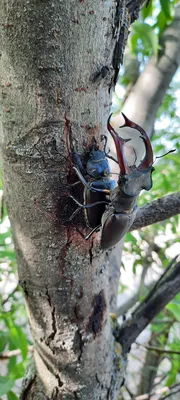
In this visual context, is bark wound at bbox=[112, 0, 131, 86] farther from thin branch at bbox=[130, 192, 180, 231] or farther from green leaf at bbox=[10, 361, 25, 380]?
green leaf at bbox=[10, 361, 25, 380]

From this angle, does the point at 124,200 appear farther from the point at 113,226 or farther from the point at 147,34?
the point at 147,34

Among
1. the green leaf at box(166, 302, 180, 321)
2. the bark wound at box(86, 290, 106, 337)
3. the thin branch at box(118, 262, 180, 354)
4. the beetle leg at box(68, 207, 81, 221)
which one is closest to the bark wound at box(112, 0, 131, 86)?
the beetle leg at box(68, 207, 81, 221)

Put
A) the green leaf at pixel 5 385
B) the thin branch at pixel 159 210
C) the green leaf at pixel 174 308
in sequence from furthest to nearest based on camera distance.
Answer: the green leaf at pixel 174 308
the green leaf at pixel 5 385
the thin branch at pixel 159 210

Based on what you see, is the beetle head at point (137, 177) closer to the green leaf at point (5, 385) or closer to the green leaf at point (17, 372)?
the green leaf at point (5, 385)

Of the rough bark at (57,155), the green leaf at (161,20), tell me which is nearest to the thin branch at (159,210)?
the rough bark at (57,155)

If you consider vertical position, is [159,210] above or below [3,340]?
above

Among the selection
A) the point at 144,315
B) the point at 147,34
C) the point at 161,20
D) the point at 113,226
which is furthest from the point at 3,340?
the point at 161,20

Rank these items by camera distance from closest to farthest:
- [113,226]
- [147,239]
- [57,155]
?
[57,155] → [113,226] → [147,239]

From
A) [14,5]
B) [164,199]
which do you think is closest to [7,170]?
[14,5]
